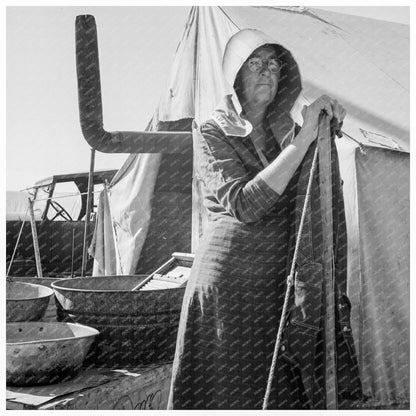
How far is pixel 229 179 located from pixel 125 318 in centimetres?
119

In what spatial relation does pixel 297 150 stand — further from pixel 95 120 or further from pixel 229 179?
pixel 95 120

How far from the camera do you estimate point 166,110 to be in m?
4.31

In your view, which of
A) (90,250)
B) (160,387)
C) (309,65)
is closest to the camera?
(160,387)

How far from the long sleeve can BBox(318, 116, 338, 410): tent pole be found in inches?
6.4

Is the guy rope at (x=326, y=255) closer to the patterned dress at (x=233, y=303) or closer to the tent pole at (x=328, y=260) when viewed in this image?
the tent pole at (x=328, y=260)

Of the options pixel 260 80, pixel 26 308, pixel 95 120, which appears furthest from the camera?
pixel 95 120

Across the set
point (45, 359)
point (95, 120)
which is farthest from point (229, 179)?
point (95, 120)

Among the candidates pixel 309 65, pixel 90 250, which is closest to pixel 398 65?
pixel 309 65

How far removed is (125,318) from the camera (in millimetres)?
2281

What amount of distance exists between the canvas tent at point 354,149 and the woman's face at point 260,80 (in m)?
1.49

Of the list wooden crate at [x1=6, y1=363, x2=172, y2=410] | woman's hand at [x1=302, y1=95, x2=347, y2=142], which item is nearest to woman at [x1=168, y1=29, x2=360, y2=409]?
woman's hand at [x1=302, y1=95, x2=347, y2=142]

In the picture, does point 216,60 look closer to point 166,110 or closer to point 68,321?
point 166,110

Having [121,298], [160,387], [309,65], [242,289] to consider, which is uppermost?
[309,65]
